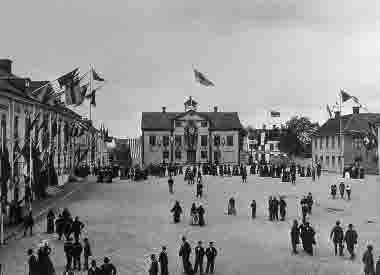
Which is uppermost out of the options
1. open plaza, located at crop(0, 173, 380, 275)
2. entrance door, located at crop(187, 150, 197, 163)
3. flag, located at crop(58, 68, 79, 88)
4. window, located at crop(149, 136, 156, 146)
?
flag, located at crop(58, 68, 79, 88)

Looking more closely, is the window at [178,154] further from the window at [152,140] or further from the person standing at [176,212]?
the person standing at [176,212]

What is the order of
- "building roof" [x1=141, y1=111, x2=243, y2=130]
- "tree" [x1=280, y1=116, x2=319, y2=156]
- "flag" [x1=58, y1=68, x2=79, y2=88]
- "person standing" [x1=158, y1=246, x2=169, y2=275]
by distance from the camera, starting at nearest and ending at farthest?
"person standing" [x1=158, y1=246, x2=169, y2=275] < "flag" [x1=58, y1=68, x2=79, y2=88] < "building roof" [x1=141, y1=111, x2=243, y2=130] < "tree" [x1=280, y1=116, x2=319, y2=156]

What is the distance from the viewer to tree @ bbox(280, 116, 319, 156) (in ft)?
332

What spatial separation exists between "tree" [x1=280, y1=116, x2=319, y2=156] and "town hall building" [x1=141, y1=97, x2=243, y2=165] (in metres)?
23.5

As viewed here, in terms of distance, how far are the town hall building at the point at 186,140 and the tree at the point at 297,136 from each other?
77.0 feet

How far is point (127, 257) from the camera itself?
59.2 ft

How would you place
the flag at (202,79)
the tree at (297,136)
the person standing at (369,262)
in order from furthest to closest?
1. the tree at (297,136)
2. the flag at (202,79)
3. the person standing at (369,262)

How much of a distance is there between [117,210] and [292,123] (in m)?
80.1

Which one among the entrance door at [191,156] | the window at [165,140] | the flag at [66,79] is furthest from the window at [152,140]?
the flag at [66,79]

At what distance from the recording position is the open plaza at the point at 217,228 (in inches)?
679

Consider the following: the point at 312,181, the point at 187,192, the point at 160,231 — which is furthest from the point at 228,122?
the point at 160,231

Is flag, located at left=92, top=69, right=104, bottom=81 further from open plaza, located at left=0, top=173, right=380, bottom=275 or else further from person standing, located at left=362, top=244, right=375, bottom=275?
person standing, located at left=362, top=244, right=375, bottom=275

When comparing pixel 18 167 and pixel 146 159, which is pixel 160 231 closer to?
pixel 18 167

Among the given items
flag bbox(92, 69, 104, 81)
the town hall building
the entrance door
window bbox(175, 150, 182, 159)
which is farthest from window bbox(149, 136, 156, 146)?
flag bbox(92, 69, 104, 81)
